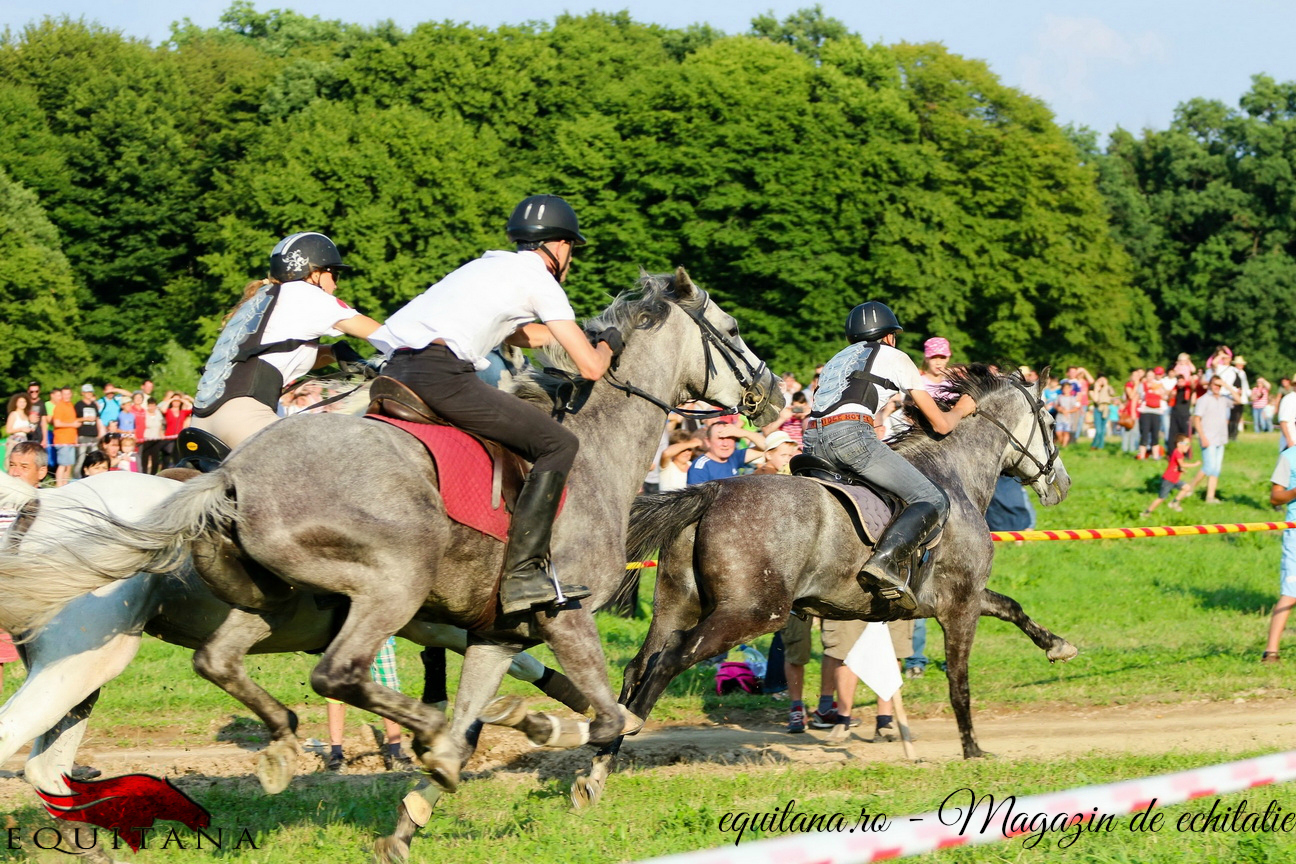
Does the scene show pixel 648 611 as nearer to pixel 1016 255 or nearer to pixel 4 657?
pixel 4 657

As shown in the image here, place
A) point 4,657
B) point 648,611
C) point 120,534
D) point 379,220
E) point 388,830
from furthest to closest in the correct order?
point 379,220 < point 648,611 < point 4,657 < point 388,830 < point 120,534

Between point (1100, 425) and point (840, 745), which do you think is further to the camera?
point (1100, 425)

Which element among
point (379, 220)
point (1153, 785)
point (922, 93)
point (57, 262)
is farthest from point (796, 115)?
point (1153, 785)

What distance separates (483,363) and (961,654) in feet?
14.4

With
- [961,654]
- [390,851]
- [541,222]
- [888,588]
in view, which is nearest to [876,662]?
[961,654]

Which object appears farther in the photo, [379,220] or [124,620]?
[379,220]

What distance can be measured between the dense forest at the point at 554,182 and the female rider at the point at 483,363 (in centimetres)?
3590

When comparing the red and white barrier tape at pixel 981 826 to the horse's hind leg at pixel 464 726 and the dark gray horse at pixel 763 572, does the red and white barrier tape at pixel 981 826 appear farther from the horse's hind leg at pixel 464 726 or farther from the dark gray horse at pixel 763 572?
the dark gray horse at pixel 763 572

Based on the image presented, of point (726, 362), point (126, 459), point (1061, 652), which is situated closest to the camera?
point (726, 362)

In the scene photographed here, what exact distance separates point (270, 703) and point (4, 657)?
407cm

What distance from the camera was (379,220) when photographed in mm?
46781

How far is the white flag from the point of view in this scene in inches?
360

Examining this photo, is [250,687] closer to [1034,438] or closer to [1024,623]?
[1024,623]

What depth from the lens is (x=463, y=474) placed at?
588 cm
